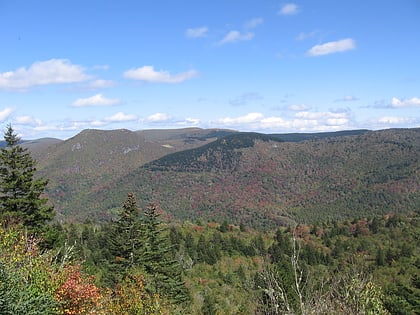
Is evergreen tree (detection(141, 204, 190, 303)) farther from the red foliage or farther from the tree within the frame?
the red foliage

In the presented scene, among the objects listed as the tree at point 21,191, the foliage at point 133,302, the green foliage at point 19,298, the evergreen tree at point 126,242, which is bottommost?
the foliage at point 133,302

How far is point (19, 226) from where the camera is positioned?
23.3 metres

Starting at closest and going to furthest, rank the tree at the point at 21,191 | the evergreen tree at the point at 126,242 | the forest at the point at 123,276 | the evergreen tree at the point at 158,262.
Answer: the forest at the point at 123,276 < the tree at the point at 21,191 < the evergreen tree at the point at 126,242 < the evergreen tree at the point at 158,262

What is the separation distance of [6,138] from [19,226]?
22.8 feet

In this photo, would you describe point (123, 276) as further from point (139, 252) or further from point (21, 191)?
point (21, 191)

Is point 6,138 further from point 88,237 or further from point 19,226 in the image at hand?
point 88,237

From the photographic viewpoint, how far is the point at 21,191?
85.6ft

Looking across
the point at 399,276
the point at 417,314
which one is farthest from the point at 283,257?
the point at 417,314

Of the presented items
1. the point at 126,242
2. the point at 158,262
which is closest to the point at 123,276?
the point at 126,242

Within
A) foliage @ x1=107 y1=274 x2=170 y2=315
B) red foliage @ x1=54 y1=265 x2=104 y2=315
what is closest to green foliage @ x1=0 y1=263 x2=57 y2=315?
red foliage @ x1=54 y1=265 x2=104 y2=315

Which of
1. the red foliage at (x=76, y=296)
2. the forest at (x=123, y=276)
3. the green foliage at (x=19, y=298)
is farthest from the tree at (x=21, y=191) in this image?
the green foliage at (x=19, y=298)

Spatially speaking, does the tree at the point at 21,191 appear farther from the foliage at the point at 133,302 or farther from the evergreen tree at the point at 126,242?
the foliage at the point at 133,302

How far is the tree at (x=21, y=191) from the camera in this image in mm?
25250

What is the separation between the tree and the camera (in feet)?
82.8
